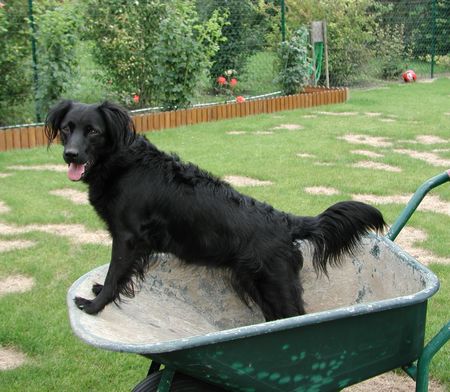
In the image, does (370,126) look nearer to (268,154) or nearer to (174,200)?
(268,154)

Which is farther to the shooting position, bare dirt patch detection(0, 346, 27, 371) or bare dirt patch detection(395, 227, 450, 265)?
bare dirt patch detection(395, 227, 450, 265)

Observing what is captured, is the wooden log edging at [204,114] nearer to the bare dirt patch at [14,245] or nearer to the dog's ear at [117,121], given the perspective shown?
the bare dirt patch at [14,245]

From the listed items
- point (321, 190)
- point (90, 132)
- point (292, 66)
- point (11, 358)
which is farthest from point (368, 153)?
point (90, 132)

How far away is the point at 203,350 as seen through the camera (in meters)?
1.98

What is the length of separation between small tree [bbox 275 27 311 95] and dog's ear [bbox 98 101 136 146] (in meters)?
9.44

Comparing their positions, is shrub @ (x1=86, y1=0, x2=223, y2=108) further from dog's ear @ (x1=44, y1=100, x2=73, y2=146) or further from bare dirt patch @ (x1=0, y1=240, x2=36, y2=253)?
dog's ear @ (x1=44, y1=100, x2=73, y2=146)

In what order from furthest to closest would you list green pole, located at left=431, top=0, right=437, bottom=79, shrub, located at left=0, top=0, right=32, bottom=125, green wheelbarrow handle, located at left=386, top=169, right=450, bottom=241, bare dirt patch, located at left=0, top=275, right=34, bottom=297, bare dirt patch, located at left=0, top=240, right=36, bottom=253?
green pole, located at left=431, top=0, right=437, bottom=79 → shrub, located at left=0, top=0, right=32, bottom=125 → bare dirt patch, located at left=0, top=240, right=36, bottom=253 → bare dirt patch, located at left=0, top=275, right=34, bottom=297 → green wheelbarrow handle, located at left=386, top=169, right=450, bottom=241

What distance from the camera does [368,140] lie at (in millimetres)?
8617

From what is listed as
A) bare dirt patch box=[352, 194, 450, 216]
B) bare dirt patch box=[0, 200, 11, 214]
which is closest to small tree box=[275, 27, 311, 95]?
bare dirt patch box=[352, 194, 450, 216]

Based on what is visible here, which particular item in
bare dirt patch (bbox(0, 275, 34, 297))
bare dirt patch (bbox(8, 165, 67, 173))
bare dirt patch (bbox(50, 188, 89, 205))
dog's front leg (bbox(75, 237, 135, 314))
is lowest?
bare dirt patch (bbox(0, 275, 34, 297))

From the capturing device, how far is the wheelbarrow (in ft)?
6.66

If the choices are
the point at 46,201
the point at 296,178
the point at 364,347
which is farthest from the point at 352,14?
the point at 364,347

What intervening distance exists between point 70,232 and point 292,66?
7624mm

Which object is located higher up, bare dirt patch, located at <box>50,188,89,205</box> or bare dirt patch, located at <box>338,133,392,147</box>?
bare dirt patch, located at <box>338,133,392,147</box>
